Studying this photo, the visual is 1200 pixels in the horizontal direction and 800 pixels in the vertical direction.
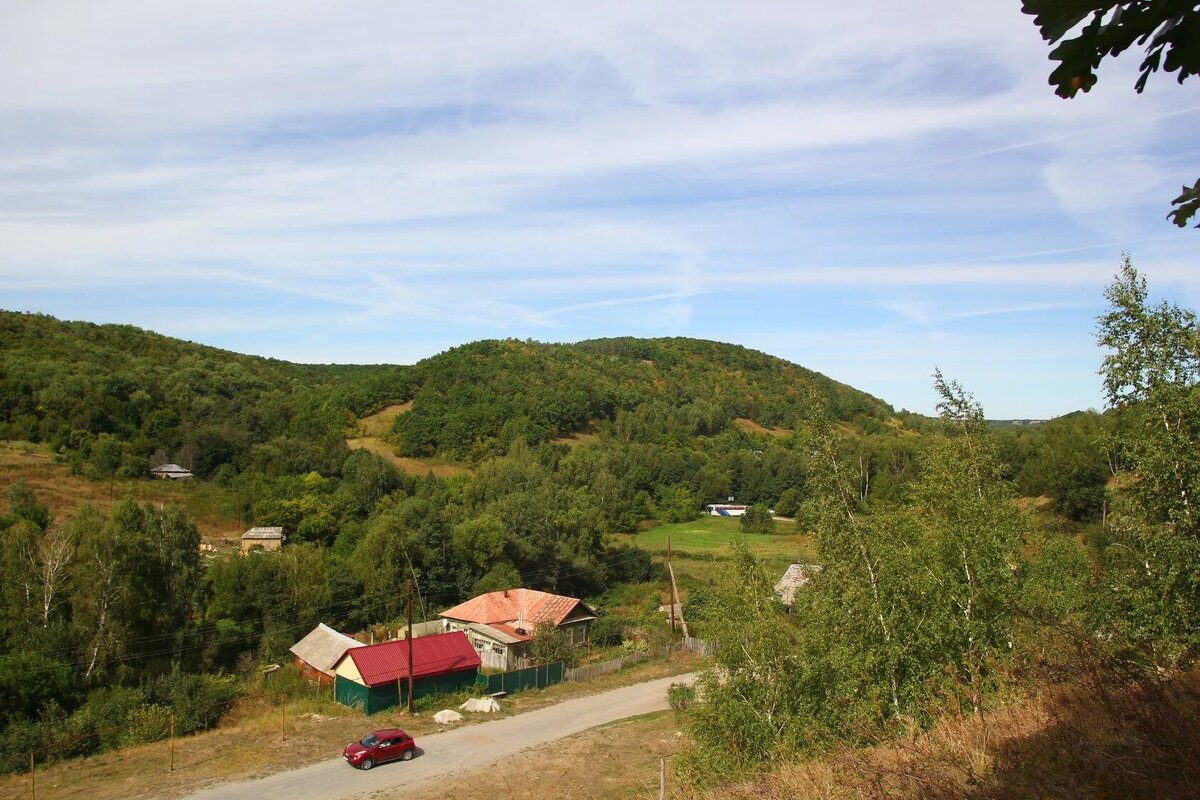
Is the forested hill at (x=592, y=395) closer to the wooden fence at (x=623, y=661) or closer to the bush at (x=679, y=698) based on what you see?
the wooden fence at (x=623, y=661)

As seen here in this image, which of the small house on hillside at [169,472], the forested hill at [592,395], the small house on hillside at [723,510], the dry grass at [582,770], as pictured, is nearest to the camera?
the dry grass at [582,770]

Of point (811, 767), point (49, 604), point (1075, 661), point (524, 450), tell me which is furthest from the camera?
point (524, 450)

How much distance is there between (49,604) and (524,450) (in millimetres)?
43008

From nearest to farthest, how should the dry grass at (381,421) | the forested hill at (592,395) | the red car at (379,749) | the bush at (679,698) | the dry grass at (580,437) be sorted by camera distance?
1. the red car at (379,749)
2. the bush at (679,698)
3. the forested hill at (592,395)
4. the dry grass at (381,421)
5. the dry grass at (580,437)

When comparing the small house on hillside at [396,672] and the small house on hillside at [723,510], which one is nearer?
the small house on hillside at [396,672]

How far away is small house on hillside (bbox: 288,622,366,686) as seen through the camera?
29547 mm

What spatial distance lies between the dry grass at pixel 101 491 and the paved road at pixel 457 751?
2804 centimetres

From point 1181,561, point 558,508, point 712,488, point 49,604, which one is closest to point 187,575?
point 49,604

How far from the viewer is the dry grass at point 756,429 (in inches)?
4168

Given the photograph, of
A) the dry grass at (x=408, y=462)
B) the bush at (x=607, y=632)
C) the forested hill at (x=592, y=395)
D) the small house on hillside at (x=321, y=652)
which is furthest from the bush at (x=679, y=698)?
the dry grass at (x=408, y=462)

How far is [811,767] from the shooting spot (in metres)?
7.41

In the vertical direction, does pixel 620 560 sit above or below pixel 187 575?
below

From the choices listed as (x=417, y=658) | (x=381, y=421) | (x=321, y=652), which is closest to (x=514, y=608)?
(x=417, y=658)

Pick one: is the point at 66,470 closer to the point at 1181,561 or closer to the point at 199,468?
the point at 199,468
